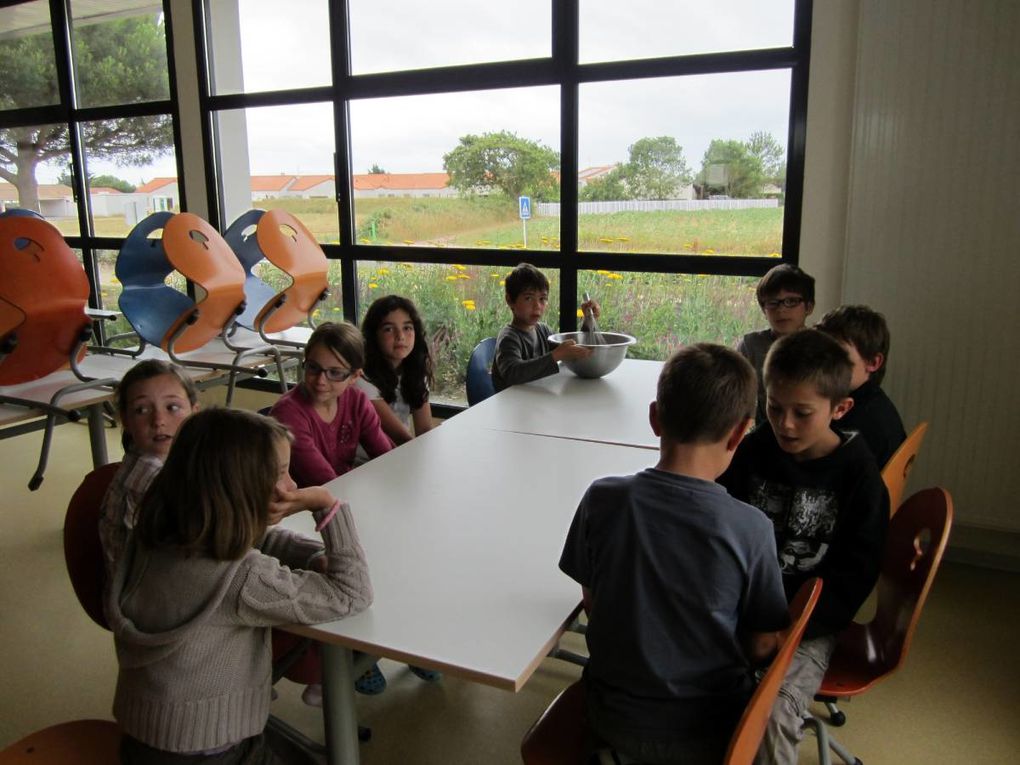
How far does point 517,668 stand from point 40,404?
225 centimetres

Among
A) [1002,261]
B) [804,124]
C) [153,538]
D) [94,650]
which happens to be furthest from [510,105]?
[153,538]

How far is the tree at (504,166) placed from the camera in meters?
3.60

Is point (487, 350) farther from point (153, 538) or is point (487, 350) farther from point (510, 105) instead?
point (153, 538)

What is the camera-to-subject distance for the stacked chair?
343 centimetres

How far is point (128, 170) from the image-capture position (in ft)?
16.1

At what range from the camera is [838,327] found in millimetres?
2035

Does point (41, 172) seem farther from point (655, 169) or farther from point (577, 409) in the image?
point (577, 409)

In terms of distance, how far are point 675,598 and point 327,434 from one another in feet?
3.94

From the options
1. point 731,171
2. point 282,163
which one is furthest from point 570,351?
point 282,163

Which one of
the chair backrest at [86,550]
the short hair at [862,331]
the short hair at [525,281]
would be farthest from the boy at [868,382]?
the chair backrest at [86,550]

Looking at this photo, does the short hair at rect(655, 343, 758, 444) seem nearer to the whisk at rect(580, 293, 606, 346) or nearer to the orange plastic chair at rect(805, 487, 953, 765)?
the orange plastic chair at rect(805, 487, 953, 765)

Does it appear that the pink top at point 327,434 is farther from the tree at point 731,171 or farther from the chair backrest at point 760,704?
the tree at point 731,171

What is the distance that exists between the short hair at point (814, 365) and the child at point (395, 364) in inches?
46.6

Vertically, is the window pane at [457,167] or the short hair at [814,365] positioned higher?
the window pane at [457,167]
